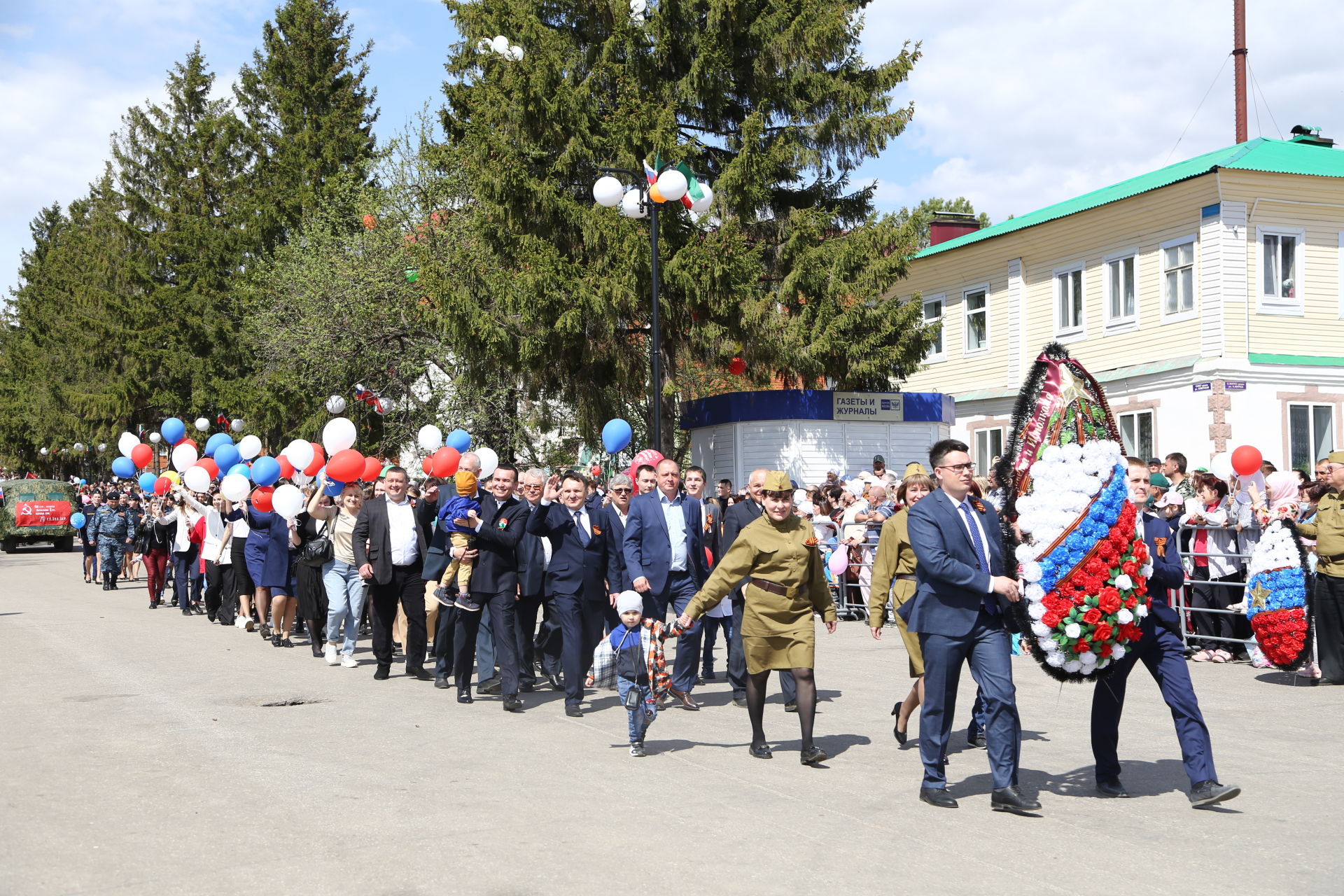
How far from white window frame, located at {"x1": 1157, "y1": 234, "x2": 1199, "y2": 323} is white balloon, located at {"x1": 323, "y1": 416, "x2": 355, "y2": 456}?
59.4 ft

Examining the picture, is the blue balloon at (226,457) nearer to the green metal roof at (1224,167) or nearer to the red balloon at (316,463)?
the red balloon at (316,463)

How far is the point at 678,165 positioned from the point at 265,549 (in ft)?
30.6

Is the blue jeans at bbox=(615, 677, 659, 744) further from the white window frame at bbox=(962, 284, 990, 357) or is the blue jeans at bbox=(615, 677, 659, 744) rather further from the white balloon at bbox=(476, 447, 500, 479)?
the white window frame at bbox=(962, 284, 990, 357)

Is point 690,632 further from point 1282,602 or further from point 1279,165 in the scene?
point 1279,165

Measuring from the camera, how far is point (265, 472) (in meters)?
16.2

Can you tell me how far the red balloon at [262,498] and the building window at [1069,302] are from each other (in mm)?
20178

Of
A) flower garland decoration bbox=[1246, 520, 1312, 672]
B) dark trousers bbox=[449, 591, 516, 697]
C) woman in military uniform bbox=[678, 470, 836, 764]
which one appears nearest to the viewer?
woman in military uniform bbox=[678, 470, 836, 764]

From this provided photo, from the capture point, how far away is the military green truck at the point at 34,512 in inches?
1606

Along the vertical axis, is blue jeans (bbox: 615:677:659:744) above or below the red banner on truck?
below

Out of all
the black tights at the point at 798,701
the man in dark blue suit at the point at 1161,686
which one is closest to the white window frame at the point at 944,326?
the black tights at the point at 798,701

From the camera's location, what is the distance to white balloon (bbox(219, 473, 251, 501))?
16703 millimetres

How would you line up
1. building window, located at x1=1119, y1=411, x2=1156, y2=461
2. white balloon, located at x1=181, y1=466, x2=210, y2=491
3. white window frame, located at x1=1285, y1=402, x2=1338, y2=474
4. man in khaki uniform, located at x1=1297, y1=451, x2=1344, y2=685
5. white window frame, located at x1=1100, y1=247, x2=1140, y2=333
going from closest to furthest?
man in khaki uniform, located at x1=1297, y1=451, x2=1344, y2=685, white balloon, located at x1=181, y1=466, x2=210, y2=491, white window frame, located at x1=1285, y1=402, x2=1338, y2=474, building window, located at x1=1119, y1=411, x2=1156, y2=461, white window frame, located at x1=1100, y1=247, x2=1140, y2=333

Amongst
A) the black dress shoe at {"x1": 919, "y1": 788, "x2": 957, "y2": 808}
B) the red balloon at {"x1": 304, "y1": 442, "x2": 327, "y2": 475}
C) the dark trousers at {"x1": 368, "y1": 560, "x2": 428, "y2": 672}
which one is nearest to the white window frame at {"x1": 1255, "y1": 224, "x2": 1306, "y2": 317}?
the red balloon at {"x1": 304, "y1": 442, "x2": 327, "y2": 475}

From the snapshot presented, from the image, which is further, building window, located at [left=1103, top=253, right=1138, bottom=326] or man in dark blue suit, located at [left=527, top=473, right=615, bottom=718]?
building window, located at [left=1103, top=253, right=1138, bottom=326]
